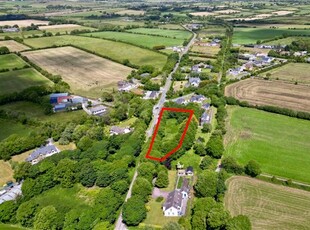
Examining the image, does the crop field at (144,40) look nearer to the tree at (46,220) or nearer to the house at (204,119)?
the house at (204,119)

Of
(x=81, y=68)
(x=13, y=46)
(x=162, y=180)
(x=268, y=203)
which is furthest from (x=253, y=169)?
(x=13, y=46)

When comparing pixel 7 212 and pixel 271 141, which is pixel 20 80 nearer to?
pixel 7 212

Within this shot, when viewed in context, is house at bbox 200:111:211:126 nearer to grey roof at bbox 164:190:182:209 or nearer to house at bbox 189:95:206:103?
house at bbox 189:95:206:103

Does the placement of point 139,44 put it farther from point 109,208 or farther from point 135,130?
point 109,208

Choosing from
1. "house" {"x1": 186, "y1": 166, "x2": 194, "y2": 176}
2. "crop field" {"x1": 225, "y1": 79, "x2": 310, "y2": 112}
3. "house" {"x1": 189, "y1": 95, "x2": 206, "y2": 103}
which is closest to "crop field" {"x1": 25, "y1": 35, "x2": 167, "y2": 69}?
"crop field" {"x1": 225, "y1": 79, "x2": 310, "y2": 112}

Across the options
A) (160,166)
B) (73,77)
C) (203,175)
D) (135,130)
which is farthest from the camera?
(73,77)

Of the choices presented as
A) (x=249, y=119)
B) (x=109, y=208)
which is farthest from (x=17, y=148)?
(x=249, y=119)
